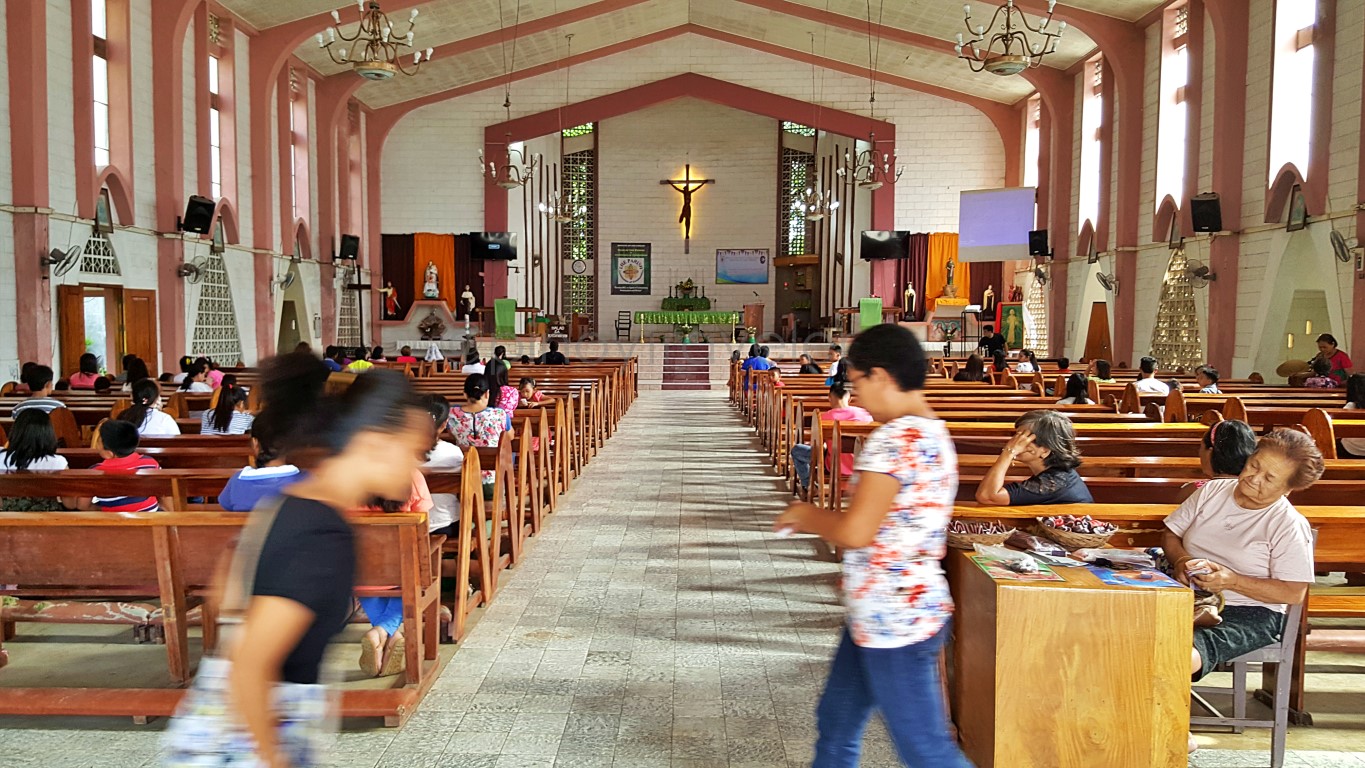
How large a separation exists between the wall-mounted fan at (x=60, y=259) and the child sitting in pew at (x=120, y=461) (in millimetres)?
7077

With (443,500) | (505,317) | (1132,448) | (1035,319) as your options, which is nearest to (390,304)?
(505,317)

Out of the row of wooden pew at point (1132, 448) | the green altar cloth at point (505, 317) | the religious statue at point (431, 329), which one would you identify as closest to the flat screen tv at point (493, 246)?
the green altar cloth at point (505, 317)

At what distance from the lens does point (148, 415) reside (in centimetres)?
530

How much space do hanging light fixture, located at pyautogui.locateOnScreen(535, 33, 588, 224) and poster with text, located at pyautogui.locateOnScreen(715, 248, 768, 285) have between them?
11.7ft

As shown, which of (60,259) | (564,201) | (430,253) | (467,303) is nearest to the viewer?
(60,259)

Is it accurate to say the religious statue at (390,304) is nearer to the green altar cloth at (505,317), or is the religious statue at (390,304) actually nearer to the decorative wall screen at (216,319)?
the green altar cloth at (505,317)

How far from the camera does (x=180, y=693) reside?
2.82m

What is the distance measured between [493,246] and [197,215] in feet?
26.0

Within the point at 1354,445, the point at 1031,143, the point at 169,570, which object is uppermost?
the point at 1031,143

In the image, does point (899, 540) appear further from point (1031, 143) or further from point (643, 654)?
point (1031, 143)

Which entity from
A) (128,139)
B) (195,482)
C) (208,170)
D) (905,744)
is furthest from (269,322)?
(905,744)

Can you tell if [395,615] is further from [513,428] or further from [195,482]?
[513,428]

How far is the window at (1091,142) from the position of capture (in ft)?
53.2

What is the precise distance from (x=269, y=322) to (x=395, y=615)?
13120 mm
